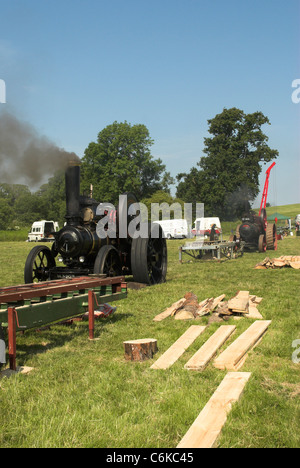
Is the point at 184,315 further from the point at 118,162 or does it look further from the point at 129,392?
the point at 118,162

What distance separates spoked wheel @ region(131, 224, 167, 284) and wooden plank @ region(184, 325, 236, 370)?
420 cm

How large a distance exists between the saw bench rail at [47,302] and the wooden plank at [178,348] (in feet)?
4.28

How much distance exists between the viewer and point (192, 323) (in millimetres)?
7344

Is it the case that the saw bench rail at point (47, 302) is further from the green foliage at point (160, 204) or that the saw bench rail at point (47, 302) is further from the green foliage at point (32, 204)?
the green foliage at point (32, 204)

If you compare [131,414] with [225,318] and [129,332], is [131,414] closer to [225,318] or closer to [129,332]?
[129,332]

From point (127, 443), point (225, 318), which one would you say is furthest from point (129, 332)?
point (127, 443)

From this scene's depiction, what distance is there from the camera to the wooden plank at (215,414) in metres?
3.18

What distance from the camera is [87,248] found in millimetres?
9844

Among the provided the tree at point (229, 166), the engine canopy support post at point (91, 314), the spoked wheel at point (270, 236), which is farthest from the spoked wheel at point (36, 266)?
the tree at point (229, 166)

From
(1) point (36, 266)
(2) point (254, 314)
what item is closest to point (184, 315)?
(2) point (254, 314)

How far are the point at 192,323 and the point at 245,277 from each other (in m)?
6.08

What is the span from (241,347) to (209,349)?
0.39 metres

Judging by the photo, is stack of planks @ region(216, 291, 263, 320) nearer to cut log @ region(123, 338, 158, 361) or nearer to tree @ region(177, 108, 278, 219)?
cut log @ region(123, 338, 158, 361)

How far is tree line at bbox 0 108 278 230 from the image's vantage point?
55938 millimetres
